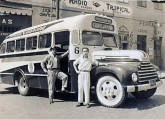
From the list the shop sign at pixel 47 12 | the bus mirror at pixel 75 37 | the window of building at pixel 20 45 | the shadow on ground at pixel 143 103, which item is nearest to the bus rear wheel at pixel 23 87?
the window of building at pixel 20 45

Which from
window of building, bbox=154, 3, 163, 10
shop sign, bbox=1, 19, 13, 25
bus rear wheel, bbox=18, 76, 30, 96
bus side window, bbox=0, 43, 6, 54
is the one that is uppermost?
window of building, bbox=154, 3, 163, 10

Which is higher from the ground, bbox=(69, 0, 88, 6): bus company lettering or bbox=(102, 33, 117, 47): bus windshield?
bbox=(69, 0, 88, 6): bus company lettering

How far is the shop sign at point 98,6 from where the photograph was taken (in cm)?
1780

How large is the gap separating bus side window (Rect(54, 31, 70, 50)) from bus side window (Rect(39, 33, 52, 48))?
1.00 ft

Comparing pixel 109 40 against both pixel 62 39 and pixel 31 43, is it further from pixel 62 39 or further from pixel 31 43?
pixel 31 43

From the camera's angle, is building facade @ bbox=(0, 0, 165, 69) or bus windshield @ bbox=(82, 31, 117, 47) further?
building facade @ bbox=(0, 0, 165, 69)

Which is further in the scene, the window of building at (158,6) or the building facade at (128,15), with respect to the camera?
the window of building at (158,6)

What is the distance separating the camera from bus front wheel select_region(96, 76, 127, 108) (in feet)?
20.8

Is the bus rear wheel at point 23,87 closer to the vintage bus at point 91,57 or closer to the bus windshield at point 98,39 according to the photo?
the vintage bus at point 91,57

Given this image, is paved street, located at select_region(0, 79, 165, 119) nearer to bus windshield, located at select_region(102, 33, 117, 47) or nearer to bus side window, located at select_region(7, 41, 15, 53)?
bus windshield, located at select_region(102, 33, 117, 47)

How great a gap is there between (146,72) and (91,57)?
168 cm

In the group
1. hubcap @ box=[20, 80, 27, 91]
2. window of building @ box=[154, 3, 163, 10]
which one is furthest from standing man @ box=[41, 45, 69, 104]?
window of building @ box=[154, 3, 163, 10]

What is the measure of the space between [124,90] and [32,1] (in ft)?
38.0

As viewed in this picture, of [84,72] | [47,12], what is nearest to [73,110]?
[84,72]
